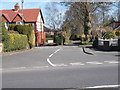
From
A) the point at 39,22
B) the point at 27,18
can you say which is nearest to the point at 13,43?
the point at 27,18

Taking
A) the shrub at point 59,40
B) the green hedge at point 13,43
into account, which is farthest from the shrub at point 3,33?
the shrub at point 59,40

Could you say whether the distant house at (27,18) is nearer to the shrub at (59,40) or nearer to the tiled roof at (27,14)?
the tiled roof at (27,14)

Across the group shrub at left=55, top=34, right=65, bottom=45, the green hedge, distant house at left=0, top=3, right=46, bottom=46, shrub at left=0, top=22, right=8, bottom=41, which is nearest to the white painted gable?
distant house at left=0, top=3, right=46, bottom=46

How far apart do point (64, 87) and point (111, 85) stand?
149cm

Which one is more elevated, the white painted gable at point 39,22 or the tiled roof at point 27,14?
the tiled roof at point 27,14

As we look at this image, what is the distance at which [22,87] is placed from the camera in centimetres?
659

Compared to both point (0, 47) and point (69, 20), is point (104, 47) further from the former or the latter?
point (69, 20)

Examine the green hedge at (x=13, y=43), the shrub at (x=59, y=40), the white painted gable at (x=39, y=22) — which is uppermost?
the white painted gable at (x=39, y=22)

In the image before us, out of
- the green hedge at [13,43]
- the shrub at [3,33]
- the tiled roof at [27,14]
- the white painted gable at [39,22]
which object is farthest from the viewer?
the white painted gable at [39,22]

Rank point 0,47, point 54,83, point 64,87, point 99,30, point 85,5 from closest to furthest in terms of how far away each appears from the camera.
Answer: point 64,87 → point 54,83 → point 0,47 → point 85,5 → point 99,30

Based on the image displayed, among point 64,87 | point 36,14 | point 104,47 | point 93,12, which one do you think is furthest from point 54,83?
point 36,14

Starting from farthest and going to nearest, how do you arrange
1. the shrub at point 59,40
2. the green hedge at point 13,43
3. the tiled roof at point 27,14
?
the tiled roof at point 27,14, the shrub at point 59,40, the green hedge at point 13,43

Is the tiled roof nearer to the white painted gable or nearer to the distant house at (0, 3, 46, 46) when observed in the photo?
the distant house at (0, 3, 46, 46)

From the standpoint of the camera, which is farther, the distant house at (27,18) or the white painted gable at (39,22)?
the white painted gable at (39,22)
